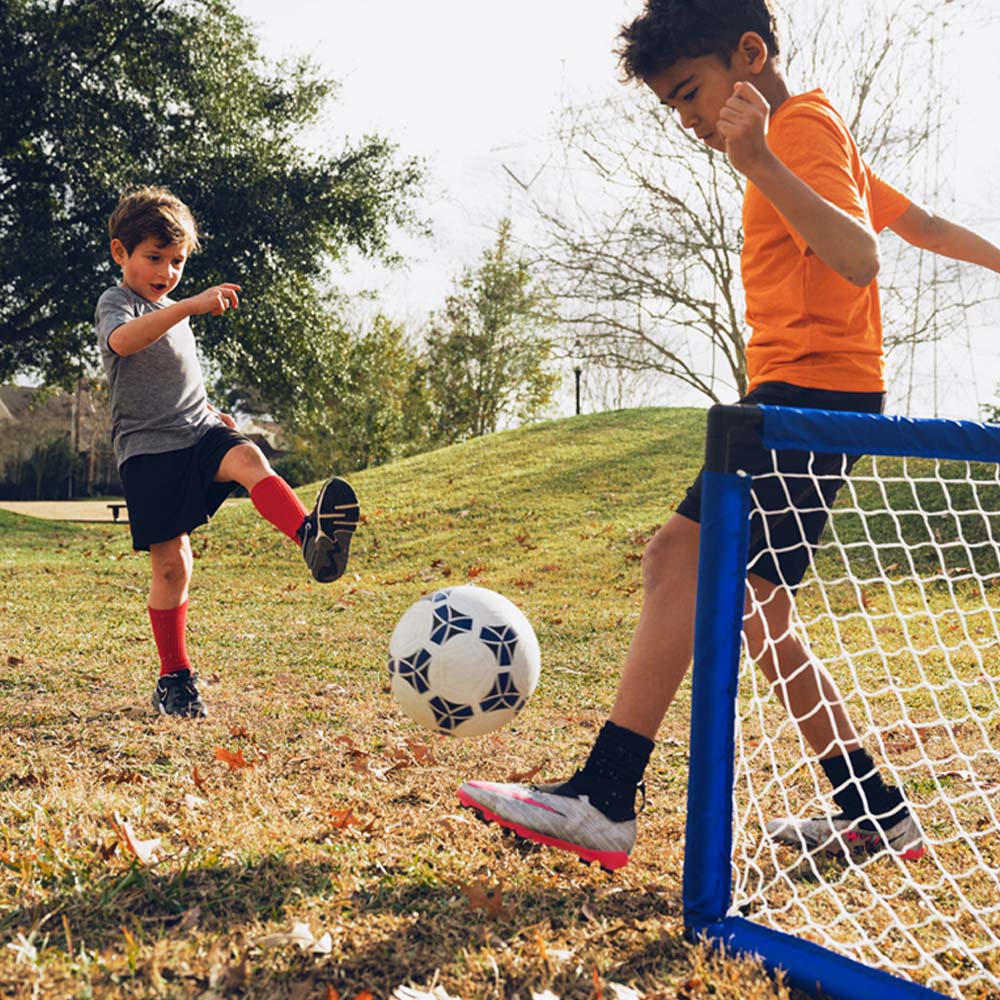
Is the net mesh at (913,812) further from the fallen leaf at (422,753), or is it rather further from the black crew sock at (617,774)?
the fallen leaf at (422,753)

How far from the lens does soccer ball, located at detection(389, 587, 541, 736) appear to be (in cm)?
331

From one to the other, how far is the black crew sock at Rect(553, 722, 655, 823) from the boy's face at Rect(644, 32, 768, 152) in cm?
156

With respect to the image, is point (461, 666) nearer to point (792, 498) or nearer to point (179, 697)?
point (792, 498)

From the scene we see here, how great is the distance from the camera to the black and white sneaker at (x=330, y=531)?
413 cm

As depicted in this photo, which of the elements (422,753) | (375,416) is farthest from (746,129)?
(375,416)

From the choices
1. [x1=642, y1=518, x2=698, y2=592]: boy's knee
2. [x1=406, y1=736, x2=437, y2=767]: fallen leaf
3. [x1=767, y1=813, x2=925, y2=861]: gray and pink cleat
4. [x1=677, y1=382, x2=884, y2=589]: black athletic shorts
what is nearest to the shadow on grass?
[x1=767, y1=813, x2=925, y2=861]: gray and pink cleat

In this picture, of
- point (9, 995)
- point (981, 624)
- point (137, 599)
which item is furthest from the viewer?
point (137, 599)

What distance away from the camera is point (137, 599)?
9.11m

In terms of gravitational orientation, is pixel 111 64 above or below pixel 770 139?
above

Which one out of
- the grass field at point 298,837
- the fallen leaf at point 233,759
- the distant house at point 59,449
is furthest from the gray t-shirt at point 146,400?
the distant house at point 59,449

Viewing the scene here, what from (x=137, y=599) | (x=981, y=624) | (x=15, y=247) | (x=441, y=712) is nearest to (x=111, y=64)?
(x=15, y=247)

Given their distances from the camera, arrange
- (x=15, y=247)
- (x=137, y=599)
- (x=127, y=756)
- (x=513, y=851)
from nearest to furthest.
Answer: (x=513, y=851), (x=127, y=756), (x=137, y=599), (x=15, y=247)

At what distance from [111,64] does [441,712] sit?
67.0 ft

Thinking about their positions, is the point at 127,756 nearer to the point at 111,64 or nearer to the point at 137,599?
the point at 137,599
